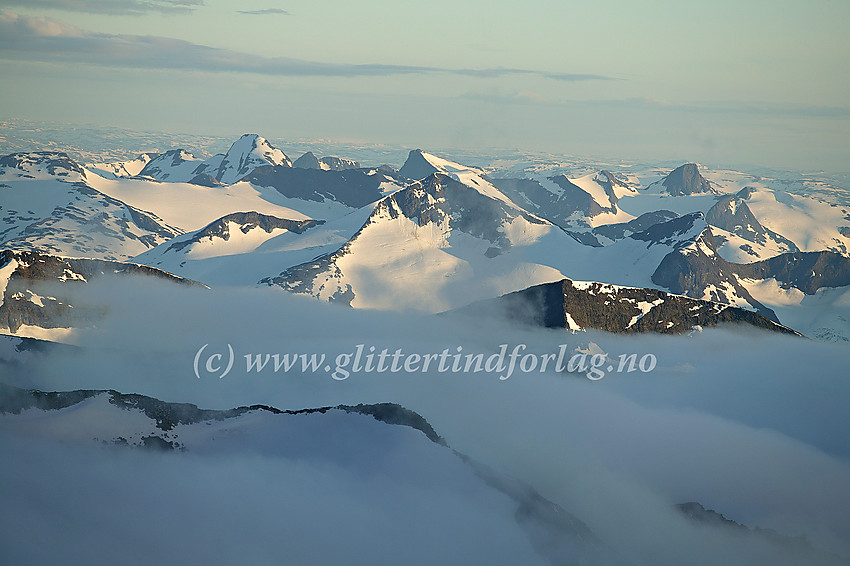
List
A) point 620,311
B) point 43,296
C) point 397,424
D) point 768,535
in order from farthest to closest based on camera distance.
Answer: point 620,311
point 43,296
point 397,424
point 768,535

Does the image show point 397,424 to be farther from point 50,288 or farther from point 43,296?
point 50,288

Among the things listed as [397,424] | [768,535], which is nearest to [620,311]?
[768,535]

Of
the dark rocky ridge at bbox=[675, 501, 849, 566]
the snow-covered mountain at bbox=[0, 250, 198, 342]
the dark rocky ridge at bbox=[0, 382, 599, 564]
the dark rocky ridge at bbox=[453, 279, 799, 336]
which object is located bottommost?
the snow-covered mountain at bbox=[0, 250, 198, 342]

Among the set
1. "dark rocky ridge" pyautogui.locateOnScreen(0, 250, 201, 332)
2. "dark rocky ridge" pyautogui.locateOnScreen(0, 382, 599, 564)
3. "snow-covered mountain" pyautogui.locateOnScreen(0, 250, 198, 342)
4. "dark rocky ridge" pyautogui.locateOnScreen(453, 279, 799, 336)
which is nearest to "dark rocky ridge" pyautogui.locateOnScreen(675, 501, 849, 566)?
"dark rocky ridge" pyautogui.locateOnScreen(0, 382, 599, 564)

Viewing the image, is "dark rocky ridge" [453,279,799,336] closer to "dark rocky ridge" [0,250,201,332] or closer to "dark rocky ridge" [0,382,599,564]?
"dark rocky ridge" [0,382,599,564]

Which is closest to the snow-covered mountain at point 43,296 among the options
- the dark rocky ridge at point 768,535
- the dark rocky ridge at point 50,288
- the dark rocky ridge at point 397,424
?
the dark rocky ridge at point 50,288

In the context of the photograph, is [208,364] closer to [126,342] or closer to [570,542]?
[126,342]

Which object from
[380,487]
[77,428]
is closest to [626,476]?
[380,487]

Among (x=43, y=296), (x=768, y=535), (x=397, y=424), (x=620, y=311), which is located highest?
(x=397, y=424)
